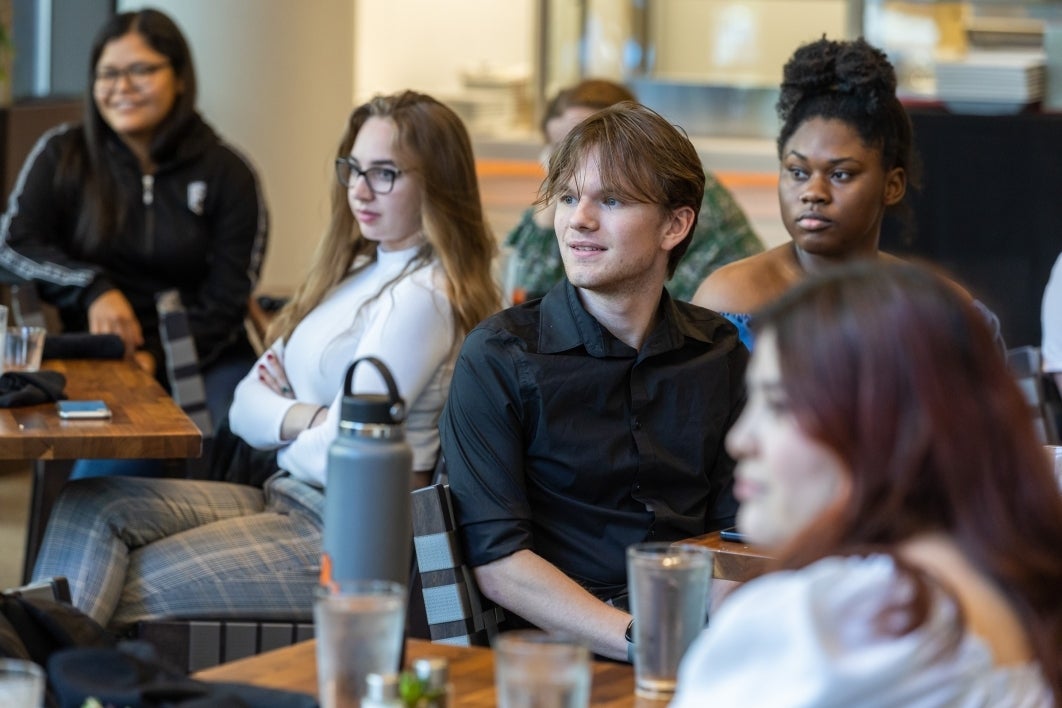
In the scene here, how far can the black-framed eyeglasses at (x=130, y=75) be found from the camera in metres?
4.13

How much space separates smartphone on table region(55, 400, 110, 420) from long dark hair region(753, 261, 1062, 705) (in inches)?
76.4

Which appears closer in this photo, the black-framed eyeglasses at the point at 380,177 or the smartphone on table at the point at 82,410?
the smartphone on table at the point at 82,410

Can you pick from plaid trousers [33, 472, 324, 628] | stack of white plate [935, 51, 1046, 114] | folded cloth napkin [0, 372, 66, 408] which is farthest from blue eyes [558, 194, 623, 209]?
stack of white plate [935, 51, 1046, 114]

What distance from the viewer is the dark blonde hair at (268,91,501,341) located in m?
2.85

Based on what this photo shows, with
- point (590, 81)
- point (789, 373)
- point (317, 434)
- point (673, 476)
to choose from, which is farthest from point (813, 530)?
point (590, 81)

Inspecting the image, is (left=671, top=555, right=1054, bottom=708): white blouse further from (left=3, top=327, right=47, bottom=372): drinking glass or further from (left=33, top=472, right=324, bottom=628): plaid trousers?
(left=3, top=327, right=47, bottom=372): drinking glass

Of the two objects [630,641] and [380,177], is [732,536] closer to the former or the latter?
[630,641]

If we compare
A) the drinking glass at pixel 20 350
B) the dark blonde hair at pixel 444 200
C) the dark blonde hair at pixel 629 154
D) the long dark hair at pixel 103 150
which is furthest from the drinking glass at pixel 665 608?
the long dark hair at pixel 103 150

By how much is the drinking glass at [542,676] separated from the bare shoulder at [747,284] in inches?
64.1

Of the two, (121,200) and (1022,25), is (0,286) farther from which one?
(1022,25)

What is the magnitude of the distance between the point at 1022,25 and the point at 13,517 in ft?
13.1

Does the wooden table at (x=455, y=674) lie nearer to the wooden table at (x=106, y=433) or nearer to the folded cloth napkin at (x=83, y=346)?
the wooden table at (x=106, y=433)

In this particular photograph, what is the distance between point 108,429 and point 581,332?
97 centimetres

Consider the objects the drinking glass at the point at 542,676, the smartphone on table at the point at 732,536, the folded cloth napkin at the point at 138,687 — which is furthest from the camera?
the smartphone on table at the point at 732,536
